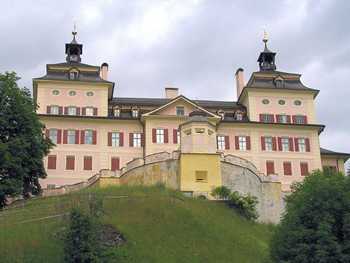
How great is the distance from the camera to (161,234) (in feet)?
106

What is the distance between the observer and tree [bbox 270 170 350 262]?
2575cm

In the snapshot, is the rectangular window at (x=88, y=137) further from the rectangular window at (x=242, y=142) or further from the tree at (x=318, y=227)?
the tree at (x=318, y=227)

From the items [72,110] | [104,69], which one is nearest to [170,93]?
[104,69]

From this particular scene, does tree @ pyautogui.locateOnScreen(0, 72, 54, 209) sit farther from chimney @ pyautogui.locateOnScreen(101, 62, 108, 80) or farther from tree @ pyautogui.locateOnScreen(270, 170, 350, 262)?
chimney @ pyautogui.locateOnScreen(101, 62, 108, 80)

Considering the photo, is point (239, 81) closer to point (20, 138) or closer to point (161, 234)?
point (20, 138)

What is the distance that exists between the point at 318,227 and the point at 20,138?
22.4 meters

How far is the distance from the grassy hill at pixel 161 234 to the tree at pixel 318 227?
2338mm

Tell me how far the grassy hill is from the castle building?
59.1 feet

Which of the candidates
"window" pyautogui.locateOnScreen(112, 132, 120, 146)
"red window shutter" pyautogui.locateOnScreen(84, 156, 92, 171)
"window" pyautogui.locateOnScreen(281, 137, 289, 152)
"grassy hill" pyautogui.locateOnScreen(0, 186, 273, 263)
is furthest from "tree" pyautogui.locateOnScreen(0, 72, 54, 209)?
"window" pyautogui.locateOnScreen(281, 137, 289, 152)

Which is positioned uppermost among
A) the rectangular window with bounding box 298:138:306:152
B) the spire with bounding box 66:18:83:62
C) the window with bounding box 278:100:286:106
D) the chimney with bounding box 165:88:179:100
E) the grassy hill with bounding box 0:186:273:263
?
the spire with bounding box 66:18:83:62

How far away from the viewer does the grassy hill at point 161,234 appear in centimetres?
2855

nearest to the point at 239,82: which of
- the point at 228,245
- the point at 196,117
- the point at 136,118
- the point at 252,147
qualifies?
the point at 252,147

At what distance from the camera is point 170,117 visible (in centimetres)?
5875

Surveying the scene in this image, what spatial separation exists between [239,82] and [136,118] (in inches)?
592
